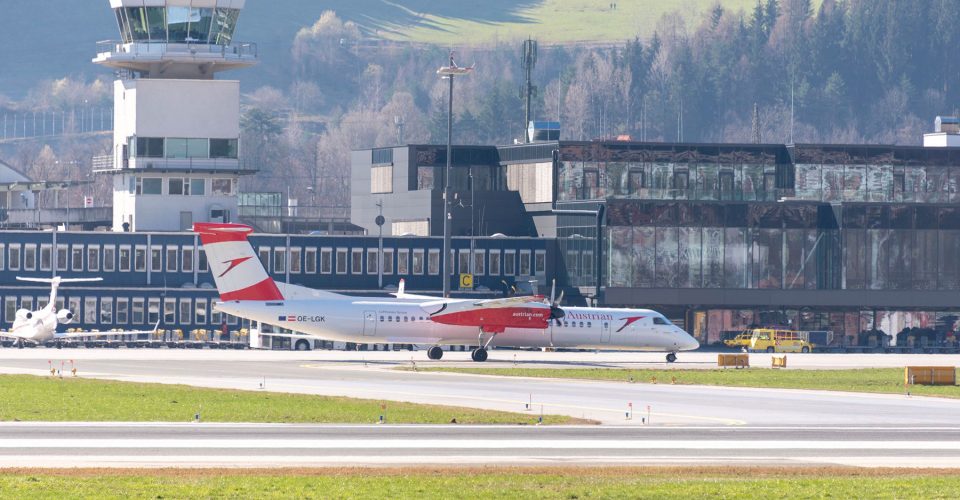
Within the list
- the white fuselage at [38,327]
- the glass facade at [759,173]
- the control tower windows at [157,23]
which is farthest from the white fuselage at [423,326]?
the control tower windows at [157,23]

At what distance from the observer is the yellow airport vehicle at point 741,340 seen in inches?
4259

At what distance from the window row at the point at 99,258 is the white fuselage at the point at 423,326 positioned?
3019 centimetres

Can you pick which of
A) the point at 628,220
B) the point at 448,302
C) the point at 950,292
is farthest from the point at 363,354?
the point at 950,292

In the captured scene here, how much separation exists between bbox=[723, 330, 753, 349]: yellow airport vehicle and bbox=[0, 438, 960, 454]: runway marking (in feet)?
208

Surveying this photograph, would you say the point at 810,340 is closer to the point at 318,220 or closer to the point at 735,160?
the point at 735,160

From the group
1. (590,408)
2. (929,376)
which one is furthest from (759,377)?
(590,408)

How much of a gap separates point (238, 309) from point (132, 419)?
31.1 meters

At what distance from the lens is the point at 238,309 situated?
258 ft

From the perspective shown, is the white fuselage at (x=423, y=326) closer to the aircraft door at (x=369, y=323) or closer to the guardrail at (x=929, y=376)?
the aircraft door at (x=369, y=323)

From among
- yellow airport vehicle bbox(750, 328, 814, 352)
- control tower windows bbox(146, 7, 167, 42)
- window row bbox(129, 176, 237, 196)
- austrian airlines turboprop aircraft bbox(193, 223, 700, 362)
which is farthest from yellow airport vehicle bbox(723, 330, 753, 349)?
control tower windows bbox(146, 7, 167, 42)

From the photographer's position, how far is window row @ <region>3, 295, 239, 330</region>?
108m

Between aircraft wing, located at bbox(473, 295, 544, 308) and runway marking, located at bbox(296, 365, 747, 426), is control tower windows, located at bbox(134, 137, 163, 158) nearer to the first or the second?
aircraft wing, located at bbox(473, 295, 544, 308)

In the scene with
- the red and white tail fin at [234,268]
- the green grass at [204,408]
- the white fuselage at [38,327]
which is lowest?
the green grass at [204,408]

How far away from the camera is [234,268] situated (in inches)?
3103
